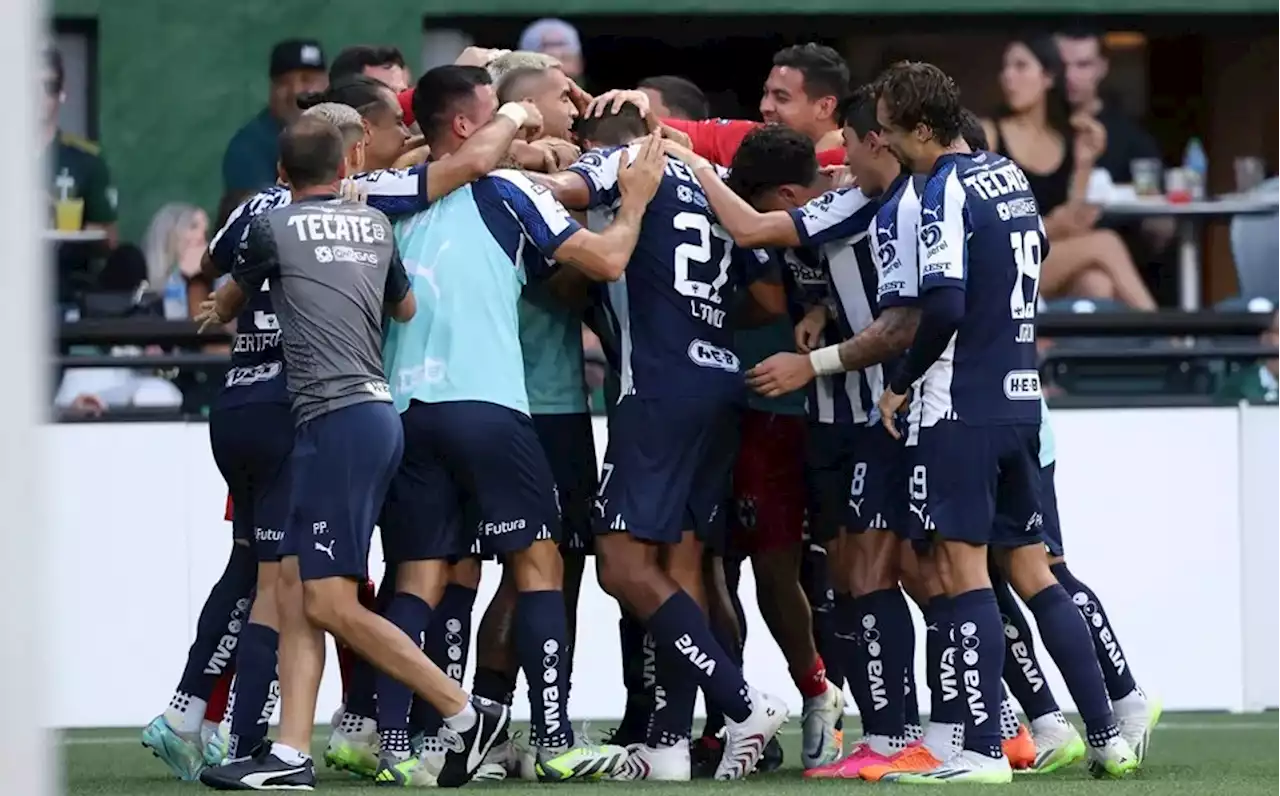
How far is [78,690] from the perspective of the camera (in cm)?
884

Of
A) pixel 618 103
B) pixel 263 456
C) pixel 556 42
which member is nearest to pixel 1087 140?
pixel 556 42

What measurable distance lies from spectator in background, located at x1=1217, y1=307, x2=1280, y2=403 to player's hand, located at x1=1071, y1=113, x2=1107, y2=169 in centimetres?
236

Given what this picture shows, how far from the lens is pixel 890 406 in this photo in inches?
241

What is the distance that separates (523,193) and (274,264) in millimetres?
765

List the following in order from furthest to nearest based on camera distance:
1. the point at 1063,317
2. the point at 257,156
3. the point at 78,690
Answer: the point at 257,156 < the point at 1063,317 < the point at 78,690

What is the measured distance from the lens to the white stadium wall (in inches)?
350

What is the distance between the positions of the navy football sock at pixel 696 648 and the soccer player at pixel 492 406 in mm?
288

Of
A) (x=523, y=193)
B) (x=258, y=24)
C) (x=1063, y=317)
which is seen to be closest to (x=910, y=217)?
(x=523, y=193)

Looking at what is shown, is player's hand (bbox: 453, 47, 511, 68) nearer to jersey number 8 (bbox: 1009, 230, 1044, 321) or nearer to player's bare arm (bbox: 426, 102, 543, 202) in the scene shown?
player's bare arm (bbox: 426, 102, 543, 202)

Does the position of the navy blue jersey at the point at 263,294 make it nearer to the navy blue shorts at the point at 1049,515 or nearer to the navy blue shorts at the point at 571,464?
the navy blue shorts at the point at 571,464

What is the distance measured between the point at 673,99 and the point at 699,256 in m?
1.08

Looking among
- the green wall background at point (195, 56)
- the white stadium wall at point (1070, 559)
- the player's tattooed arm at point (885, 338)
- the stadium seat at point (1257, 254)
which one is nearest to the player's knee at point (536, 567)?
the player's tattooed arm at point (885, 338)

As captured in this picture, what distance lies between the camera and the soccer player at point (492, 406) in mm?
6113

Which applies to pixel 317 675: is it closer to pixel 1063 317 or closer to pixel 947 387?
pixel 947 387
